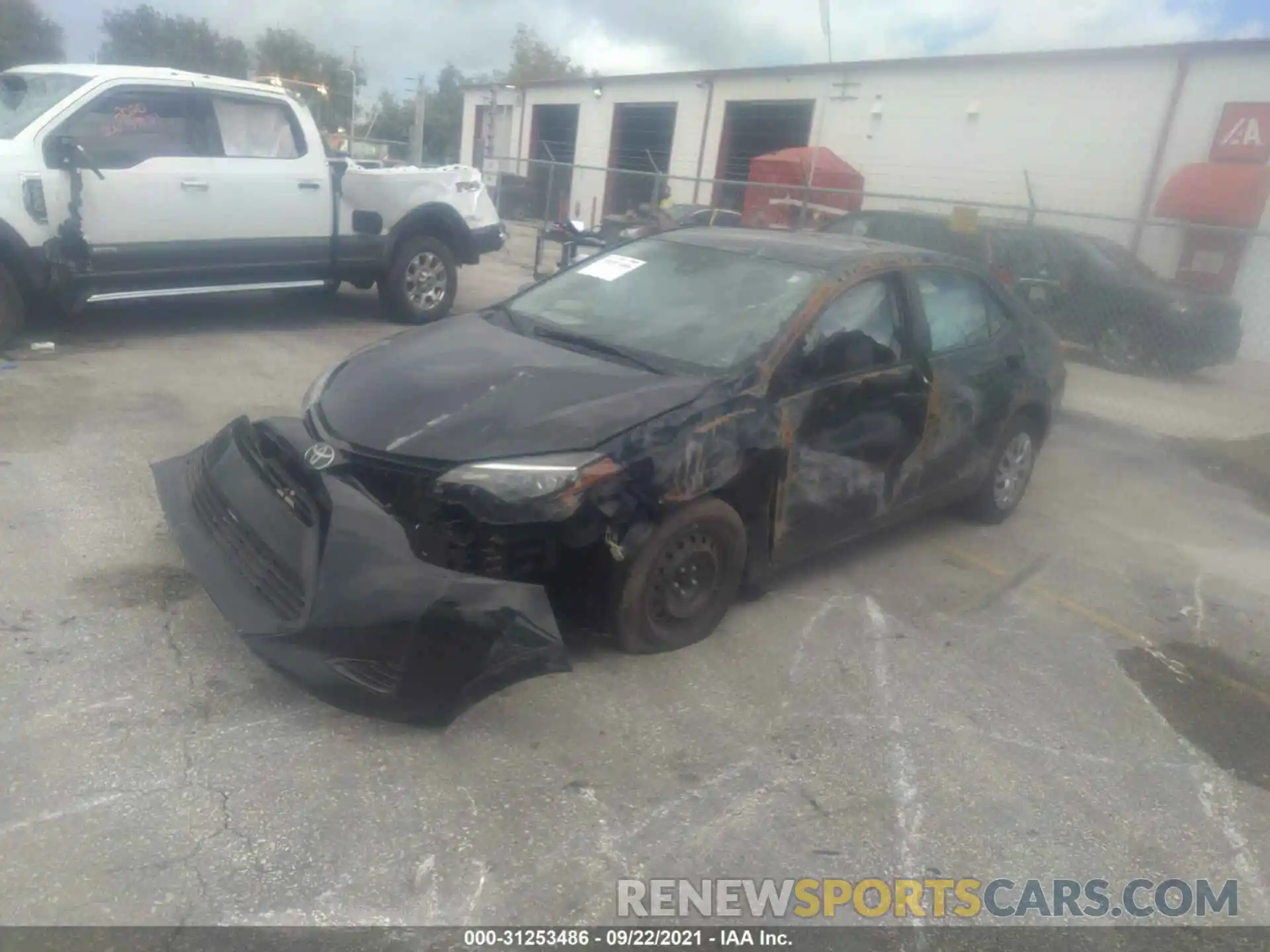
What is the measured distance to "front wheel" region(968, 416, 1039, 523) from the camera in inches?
224

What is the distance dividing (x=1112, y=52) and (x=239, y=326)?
13.4 meters

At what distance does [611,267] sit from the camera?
16.9 ft

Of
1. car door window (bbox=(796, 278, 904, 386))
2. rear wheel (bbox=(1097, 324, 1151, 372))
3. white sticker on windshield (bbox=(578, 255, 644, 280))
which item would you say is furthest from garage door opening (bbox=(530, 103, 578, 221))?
car door window (bbox=(796, 278, 904, 386))

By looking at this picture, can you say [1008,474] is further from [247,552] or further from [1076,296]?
[1076,296]

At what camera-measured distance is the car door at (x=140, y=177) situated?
737 cm

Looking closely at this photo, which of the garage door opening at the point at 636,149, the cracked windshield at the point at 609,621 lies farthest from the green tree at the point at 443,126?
the cracked windshield at the point at 609,621

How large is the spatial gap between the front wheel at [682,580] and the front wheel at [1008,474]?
224 centimetres

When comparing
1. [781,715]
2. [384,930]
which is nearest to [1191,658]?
[781,715]

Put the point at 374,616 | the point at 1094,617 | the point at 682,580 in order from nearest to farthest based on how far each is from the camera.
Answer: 1. the point at 374,616
2. the point at 682,580
3. the point at 1094,617

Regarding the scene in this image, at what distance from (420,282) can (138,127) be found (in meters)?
2.87

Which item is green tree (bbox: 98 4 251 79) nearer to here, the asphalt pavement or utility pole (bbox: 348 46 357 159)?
utility pole (bbox: 348 46 357 159)

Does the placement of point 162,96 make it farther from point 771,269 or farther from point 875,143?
point 875,143

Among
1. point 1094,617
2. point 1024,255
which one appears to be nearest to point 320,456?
point 1094,617

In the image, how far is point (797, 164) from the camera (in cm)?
1827
